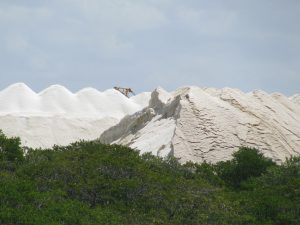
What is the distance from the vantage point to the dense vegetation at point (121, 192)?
37.2ft

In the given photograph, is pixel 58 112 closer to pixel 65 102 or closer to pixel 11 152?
pixel 65 102

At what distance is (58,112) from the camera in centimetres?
6222

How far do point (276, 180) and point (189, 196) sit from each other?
3.66 m

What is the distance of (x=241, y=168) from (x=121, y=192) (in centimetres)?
622

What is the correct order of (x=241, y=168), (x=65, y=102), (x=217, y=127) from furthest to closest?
(x=65, y=102)
(x=217, y=127)
(x=241, y=168)

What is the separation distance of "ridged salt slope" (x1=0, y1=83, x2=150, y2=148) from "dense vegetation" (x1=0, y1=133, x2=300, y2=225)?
3065cm

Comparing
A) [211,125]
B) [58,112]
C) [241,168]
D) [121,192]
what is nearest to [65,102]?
[58,112]

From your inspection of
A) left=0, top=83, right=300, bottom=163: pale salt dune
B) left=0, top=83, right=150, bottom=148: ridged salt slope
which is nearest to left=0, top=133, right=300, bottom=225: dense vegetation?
left=0, top=83, right=300, bottom=163: pale salt dune

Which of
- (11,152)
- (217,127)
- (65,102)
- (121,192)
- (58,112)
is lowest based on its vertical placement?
(121,192)

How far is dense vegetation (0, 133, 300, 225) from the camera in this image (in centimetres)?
1134

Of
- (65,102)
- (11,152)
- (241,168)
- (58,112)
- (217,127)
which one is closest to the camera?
(11,152)

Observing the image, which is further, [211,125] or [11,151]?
[211,125]

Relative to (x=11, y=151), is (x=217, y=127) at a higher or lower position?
higher

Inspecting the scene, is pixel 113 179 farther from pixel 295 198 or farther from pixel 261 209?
pixel 295 198
